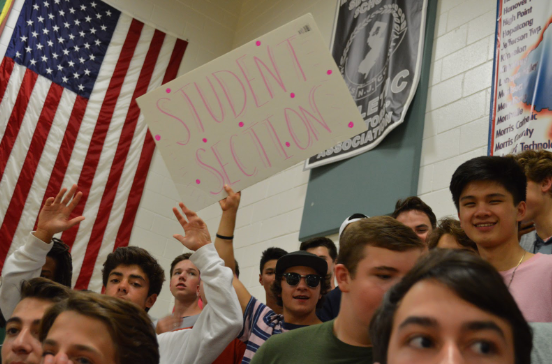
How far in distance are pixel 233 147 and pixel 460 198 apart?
2.85ft

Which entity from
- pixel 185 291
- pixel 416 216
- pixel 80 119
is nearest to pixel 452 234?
pixel 416 216

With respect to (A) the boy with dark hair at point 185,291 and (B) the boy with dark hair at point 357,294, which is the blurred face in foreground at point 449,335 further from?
(A) the boy with dark hair at point 185,291

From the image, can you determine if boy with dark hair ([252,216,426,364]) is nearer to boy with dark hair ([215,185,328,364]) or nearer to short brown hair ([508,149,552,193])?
boy with dark hair ([215,185,328,364])

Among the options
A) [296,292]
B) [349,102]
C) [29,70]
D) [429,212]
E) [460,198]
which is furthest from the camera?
[29,70]

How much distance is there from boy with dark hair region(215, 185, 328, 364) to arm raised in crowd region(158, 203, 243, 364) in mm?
161

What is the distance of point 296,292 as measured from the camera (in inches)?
96.7

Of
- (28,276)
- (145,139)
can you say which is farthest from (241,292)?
(145,139)

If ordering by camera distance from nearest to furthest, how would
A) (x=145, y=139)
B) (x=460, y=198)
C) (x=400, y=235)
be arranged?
Answer: (x=400, y=235), (x=460, y=198), (x=145, y=139)

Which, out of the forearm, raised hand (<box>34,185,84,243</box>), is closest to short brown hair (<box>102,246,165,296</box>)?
raised hand (<box>34,185,84,243</box>)

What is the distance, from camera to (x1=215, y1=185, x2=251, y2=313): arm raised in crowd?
7.69ft

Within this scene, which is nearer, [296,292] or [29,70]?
[296,292]

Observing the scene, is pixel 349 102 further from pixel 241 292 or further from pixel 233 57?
pixel 241 292

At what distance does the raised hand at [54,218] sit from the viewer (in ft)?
7.92

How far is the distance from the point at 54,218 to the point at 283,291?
1.00m
